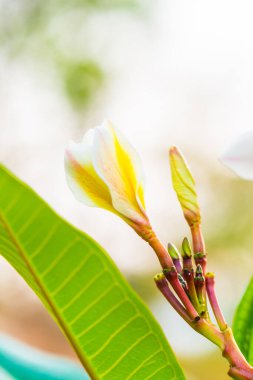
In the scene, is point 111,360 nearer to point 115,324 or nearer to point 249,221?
point 115,324

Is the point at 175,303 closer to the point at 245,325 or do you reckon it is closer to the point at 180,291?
the point at 180,291

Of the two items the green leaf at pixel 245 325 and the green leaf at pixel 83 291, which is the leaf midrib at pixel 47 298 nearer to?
the green leaf at pixel 83 291

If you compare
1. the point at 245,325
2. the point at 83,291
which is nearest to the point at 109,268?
the point at 83,291

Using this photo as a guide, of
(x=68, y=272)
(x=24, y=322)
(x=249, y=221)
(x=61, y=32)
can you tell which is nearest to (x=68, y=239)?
(x=68, y=272)

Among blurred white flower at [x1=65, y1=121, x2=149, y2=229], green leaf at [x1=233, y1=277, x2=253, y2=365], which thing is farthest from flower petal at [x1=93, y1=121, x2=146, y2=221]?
green leaf at [x1=233, y1=277, x2=253, y2=365]

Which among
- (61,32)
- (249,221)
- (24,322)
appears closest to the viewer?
(24,322)

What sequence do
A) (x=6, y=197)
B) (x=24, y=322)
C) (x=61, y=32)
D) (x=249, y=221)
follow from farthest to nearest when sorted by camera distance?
(x=61, y=32), (x=249, y=221), (x=24, y=322), (x=6, y=197)

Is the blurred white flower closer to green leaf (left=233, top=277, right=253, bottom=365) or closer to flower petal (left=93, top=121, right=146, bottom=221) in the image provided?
flower petal (left=93, top=121, right=146, bottom=221)
